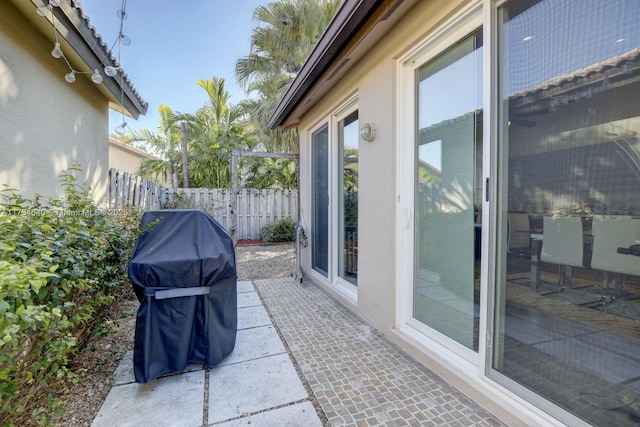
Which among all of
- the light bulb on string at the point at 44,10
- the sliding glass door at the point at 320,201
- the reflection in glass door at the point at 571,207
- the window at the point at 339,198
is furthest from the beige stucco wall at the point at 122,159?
the reflection in glass door at the point at 571,207

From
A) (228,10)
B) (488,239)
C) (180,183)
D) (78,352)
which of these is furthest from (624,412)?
(180,183)

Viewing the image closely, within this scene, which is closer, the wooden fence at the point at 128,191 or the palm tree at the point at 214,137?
the wooden fence at the point at 128,191

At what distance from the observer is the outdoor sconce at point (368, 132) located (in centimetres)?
315

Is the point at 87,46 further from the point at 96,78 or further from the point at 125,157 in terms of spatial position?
the point at 125,157

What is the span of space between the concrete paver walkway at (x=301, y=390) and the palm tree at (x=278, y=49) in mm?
7012

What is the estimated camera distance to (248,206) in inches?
416

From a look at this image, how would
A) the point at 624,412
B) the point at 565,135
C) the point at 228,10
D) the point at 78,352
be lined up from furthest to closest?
1. the point at 228,10
2. the point at 78,352
3. the point at 565,135
4. the point at 624,412

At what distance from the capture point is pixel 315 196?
17.1 ft

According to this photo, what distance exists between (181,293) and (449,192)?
2.28 metres

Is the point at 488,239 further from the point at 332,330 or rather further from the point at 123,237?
the point at 123,237

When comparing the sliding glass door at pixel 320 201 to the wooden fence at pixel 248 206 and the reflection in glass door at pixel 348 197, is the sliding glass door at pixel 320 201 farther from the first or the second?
the wooden fence at pixel 248 206

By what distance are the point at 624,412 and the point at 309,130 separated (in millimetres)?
4994

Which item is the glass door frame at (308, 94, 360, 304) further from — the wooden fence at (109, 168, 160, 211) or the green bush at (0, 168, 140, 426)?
the wooden fence at (109, 168, 160, 211)

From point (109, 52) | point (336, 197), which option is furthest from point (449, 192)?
point (109, 52)
